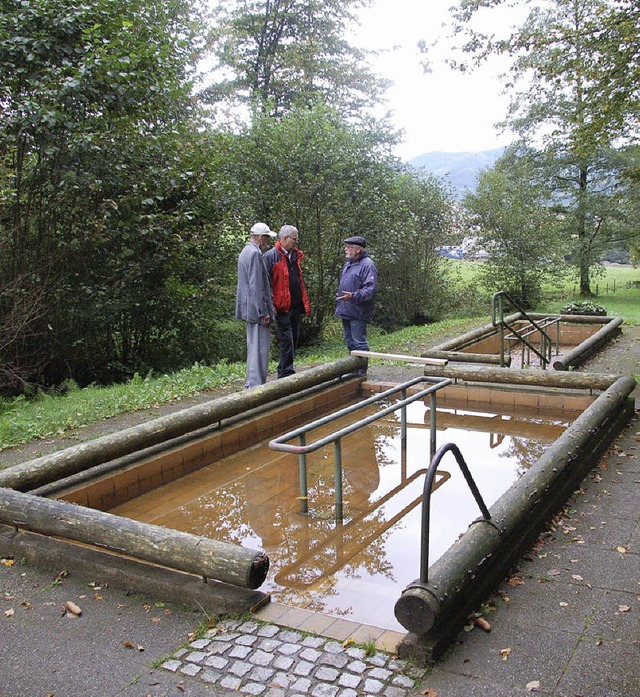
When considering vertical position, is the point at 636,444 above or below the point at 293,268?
below

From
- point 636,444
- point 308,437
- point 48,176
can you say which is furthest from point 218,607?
point 48,176

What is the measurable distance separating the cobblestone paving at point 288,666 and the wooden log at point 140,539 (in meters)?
0.29

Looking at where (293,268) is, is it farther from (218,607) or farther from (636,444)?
(218,607)

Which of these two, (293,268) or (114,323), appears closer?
(293,268)

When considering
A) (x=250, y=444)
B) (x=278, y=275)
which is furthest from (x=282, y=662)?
(x=278, y=275)

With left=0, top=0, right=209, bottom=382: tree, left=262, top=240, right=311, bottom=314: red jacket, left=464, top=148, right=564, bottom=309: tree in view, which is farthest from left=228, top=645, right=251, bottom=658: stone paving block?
left=464, top=148, right=564, bottom=309: tree

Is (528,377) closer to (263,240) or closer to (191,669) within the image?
(263,240)

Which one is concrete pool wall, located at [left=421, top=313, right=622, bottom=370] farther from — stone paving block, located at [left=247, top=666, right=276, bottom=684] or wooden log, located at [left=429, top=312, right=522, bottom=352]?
stone paving block, located at [left=247, top=666, right=276, bottom=684]

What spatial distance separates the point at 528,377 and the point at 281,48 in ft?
61.2

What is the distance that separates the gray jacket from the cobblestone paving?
4.49 m

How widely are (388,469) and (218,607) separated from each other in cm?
292

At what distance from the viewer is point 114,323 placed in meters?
11.0

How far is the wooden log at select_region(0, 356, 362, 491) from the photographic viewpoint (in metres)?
4.62

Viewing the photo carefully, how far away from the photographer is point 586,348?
404 inches
